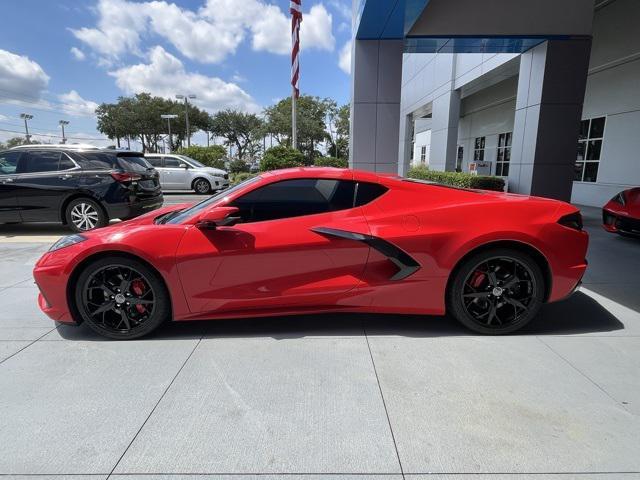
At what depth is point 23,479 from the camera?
1843mm

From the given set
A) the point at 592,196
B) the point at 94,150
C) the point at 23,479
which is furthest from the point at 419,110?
the point at 23,479

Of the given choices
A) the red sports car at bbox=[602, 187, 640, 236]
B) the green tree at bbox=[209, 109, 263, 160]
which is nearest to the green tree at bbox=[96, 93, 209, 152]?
the green tree at bbox=[209, 109, 263, 160]

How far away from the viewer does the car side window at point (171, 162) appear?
15.0 m

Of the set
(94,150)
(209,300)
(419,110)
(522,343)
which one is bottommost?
(522,343)

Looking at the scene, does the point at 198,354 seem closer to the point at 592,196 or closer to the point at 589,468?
the point at 589,468

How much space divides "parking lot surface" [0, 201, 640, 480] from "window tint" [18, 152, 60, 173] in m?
4.44

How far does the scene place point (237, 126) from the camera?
185 feet

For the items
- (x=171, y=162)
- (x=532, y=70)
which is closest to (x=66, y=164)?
(x=171, y=162)

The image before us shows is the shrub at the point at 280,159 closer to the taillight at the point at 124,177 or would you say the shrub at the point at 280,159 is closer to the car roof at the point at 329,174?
the taillight at the point at 124,177

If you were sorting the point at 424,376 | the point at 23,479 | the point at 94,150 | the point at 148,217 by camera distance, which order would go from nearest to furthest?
the point at 23,479 < the point at 424,376 < the point at 148,217 < the point at 94,150

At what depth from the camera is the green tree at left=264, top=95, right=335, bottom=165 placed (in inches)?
1788

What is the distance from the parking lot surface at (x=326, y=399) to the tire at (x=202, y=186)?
38.4 ft

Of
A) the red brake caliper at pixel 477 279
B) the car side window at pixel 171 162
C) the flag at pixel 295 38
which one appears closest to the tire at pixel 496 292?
the red brake caliper at pixel 477 279

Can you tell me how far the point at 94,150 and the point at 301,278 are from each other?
6211 millimetres
